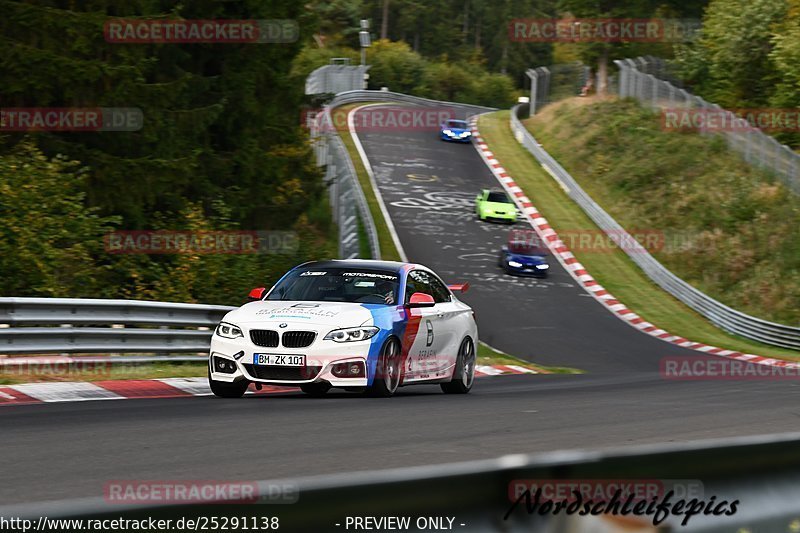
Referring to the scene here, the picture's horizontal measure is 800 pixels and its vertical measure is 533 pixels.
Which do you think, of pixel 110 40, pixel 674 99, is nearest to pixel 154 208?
pixel 110 40

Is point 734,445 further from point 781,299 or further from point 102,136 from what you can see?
point 781,299

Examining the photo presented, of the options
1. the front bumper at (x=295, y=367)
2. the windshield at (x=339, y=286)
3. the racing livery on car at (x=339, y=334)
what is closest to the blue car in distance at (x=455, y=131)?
the racing livery on car at (x=339, y=334)

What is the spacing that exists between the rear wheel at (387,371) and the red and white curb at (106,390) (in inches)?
61.3

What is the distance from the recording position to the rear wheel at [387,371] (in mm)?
11711

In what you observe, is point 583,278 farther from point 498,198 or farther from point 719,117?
point 719,117

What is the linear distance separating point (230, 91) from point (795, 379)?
14.4m

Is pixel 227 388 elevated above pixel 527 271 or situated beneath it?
elevated above

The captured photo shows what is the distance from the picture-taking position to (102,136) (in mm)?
22703

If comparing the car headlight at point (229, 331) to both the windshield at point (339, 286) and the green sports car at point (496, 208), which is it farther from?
the green sports car at point (496, 208)

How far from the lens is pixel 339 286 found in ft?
41.1

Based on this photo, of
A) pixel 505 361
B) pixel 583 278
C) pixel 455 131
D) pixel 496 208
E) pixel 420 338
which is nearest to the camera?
pixel 420 338

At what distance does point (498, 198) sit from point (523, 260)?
7740 mm

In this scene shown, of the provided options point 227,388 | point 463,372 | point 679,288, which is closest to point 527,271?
point 679,288

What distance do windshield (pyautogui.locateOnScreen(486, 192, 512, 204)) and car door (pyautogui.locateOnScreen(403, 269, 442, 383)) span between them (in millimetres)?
30074
